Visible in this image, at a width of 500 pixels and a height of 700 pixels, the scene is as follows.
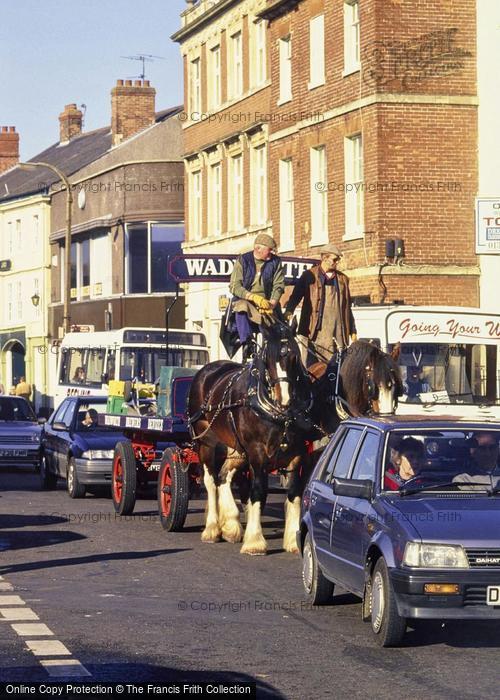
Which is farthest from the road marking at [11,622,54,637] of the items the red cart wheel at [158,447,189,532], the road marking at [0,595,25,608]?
the red cart wheel at [158,447,189,532]

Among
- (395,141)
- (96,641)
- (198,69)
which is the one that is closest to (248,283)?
(96,641)

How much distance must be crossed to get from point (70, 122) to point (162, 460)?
6109 cm

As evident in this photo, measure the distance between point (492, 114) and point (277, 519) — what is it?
55.3ft

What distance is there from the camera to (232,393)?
1759 cm

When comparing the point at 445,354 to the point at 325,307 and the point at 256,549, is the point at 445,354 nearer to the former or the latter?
the point at 325,307

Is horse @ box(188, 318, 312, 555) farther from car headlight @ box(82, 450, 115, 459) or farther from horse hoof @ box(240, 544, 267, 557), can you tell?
car headlight @ box(82, 450, 115, 459)

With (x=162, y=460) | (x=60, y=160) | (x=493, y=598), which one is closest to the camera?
(x=493, y=598)

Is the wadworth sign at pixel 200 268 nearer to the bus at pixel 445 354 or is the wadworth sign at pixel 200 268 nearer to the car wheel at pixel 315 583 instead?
the bus at pixel 445 354

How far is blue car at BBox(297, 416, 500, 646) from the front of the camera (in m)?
10.3

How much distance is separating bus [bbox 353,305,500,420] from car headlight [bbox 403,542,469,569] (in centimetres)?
1086

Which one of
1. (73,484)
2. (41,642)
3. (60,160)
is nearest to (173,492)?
(73,484)

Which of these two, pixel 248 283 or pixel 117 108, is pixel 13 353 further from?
pixel 248 283

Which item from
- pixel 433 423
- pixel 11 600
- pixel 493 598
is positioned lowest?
pixel 11 600

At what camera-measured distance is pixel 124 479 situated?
21.3m
